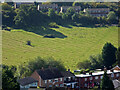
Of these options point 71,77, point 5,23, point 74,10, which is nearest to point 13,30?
point 5,23

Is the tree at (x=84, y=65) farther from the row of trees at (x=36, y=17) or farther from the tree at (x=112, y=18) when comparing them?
the tree at (x=112, y=18)

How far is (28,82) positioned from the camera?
45188mm

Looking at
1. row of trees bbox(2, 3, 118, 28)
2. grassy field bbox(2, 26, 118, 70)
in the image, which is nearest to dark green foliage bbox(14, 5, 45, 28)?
row of trees bbox(2, 3, 118, 28)

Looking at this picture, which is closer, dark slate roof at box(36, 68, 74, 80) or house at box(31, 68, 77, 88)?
house at box(31, 68, 77, 88)

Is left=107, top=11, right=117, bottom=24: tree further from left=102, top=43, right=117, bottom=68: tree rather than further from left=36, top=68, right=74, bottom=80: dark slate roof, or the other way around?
left=36, top=68, right=74, bottom=80: dark slate roof

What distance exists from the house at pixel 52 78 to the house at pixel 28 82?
1.56ft

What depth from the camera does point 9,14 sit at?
93750mm

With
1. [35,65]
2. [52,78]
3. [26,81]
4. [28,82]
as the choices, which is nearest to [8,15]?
[35,65]

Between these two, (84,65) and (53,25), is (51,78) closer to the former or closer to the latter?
(84,65)

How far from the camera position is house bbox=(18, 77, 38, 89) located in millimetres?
44219

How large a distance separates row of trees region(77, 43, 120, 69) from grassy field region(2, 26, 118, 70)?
195 centimetres

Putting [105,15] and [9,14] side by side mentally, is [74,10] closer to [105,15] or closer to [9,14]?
[105,15]

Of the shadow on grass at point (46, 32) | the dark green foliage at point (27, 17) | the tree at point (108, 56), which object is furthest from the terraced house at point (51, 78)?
the dark green foliage at point (27, 17)

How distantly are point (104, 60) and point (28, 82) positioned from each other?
18.1 meters
